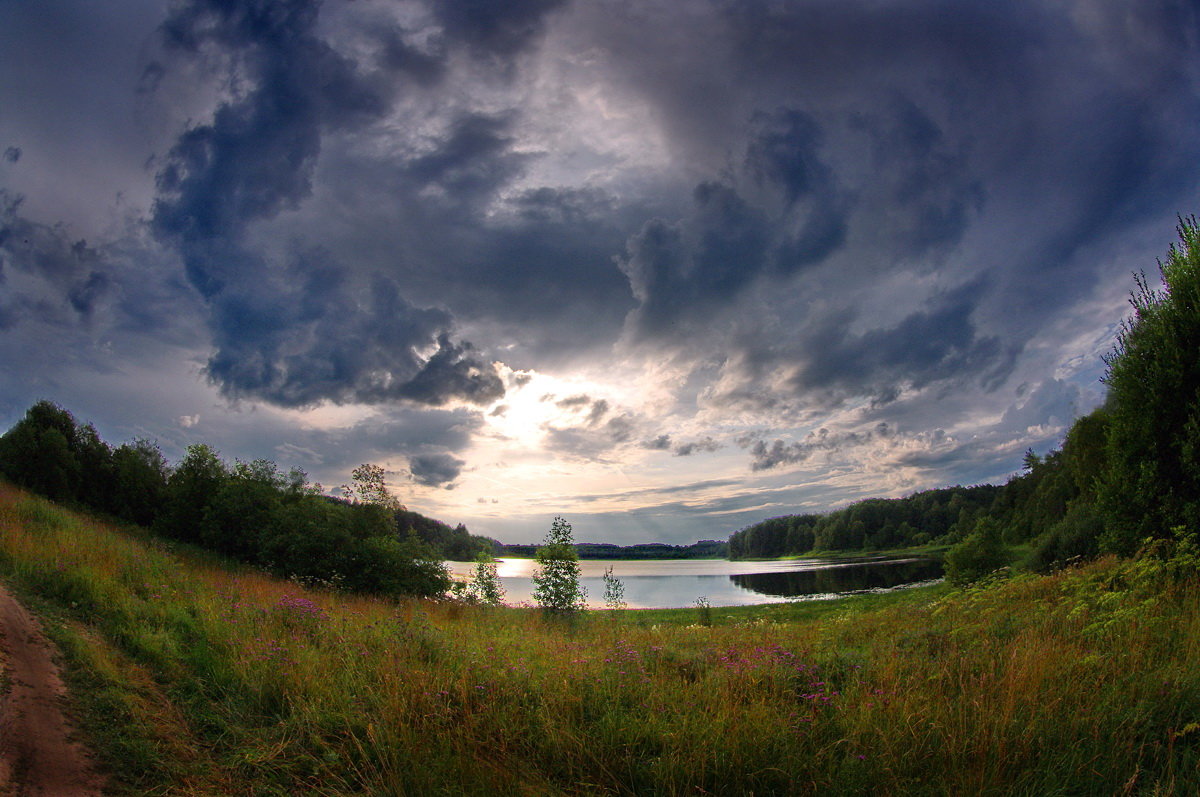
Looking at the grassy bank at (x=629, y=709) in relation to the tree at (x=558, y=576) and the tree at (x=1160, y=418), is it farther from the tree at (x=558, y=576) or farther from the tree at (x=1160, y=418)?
the tree at (x=558, y=576)

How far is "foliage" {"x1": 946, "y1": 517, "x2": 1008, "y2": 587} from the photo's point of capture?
947 inches

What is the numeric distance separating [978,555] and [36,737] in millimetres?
30132

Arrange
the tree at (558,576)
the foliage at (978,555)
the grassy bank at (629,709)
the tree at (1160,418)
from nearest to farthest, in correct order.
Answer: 1. the grassy bank at (629,709)
2. the tree at (1160,418)
3. the tree at (558,576)
4. the foliage at (978,555)

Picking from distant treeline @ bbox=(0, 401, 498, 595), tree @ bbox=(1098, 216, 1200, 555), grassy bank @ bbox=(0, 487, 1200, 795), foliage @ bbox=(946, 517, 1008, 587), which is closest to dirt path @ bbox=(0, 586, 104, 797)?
grassy bank @ bbox=(0, 487, 1200, 795)

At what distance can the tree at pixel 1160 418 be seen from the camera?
923 centimetres

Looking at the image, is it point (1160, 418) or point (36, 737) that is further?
point (1160, 418)

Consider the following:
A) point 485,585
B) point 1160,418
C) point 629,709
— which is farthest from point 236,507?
point 1160,418

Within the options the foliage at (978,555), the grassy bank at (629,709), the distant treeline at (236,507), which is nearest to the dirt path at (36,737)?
the grassy bank at (629,709)

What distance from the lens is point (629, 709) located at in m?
5.03

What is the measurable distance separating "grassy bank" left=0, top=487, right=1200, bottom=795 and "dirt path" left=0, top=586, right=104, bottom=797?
212 mm

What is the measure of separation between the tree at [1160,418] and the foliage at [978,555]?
1572 cm

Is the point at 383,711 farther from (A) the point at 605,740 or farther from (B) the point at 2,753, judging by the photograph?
(B) the point at 2,753

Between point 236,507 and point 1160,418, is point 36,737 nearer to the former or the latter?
point 1160,418

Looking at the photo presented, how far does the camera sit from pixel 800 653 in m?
7.05
